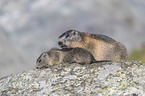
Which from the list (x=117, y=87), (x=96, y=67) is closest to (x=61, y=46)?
(x=96, y=67)

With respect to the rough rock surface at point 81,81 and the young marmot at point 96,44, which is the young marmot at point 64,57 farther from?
the young marmot at point 96,44

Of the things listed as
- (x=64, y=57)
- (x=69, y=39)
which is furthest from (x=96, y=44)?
(x=64, y=57)

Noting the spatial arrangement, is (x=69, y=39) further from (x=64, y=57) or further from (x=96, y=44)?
(x=96, y=44)

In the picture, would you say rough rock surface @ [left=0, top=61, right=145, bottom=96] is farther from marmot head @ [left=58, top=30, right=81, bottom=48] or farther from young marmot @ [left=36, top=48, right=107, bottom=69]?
marmot head @ [left=58, top=30, right=81, bottom=48]

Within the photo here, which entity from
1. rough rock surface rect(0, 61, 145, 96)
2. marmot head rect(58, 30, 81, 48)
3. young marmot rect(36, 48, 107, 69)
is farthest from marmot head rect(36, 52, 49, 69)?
marmot head rect(58, 30, 81, 48)

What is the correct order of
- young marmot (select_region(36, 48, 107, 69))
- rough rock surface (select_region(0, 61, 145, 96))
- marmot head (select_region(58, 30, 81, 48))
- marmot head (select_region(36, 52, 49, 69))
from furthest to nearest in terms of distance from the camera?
marmot head (select_region(58, 30, 81, 48)) → marmot head (select_region(36, 52, 49, 69)) → young marmot (select_region(36, 48, 107, 69)) → rough rock surface (select_region(0, 61, 145, 96))
